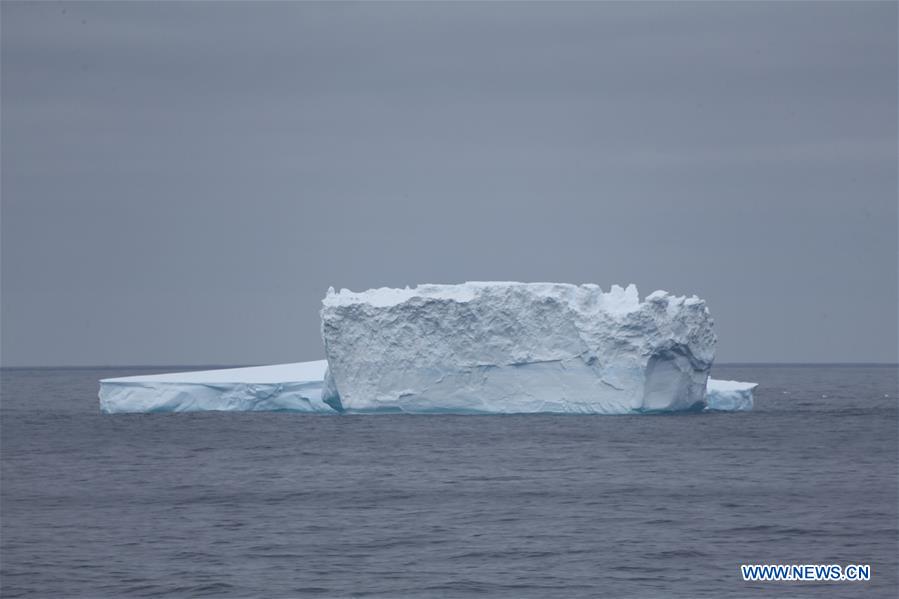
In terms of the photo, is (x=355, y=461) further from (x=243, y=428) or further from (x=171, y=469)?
(x=243, y=428)

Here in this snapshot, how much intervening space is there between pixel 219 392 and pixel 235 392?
0.34 metres

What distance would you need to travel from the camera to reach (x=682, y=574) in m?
13.2

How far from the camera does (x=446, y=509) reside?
17.5 meters

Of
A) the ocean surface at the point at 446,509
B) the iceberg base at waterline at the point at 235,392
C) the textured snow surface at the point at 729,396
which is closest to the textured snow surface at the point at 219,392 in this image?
the iceberg base at waterline at the point at 235,392

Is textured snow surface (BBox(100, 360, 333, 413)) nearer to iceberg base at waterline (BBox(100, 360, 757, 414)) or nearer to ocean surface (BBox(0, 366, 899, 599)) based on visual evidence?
iceberg base at waterline (BBox(100, 360, 757, 414))

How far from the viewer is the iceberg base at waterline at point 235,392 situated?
95.0ft

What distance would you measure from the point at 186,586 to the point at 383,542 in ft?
9.40

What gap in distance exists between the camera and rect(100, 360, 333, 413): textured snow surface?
95.2 feet

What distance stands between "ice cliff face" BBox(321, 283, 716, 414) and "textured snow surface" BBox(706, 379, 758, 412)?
3816 mm

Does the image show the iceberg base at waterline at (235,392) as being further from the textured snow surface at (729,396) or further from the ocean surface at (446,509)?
the ocean surface at (446,509)

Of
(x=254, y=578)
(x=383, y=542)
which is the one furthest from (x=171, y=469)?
(x=254, y=578)

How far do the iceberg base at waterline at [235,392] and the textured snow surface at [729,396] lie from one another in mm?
23

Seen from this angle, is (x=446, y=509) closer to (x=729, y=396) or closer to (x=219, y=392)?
(x=219, y=392)

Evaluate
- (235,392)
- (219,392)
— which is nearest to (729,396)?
(235,392)
